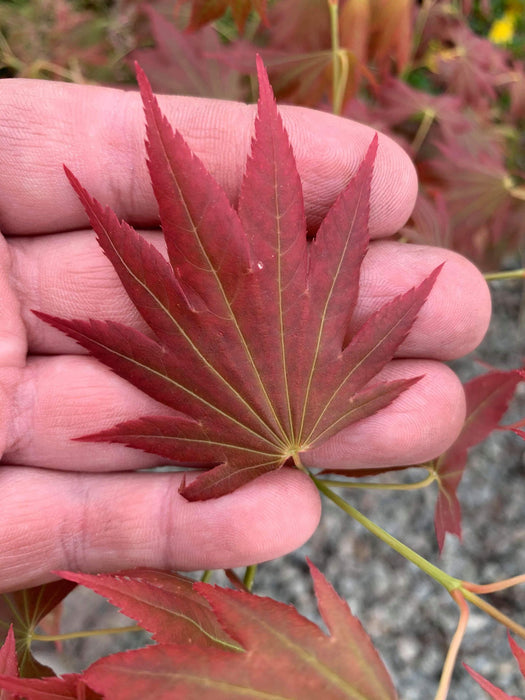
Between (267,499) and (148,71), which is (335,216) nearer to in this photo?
(267,499)

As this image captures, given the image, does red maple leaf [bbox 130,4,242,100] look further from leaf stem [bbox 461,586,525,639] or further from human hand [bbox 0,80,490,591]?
leaf stem [bbox 461,586,525,639]

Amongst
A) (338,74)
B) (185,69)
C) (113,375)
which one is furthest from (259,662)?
(185,69)

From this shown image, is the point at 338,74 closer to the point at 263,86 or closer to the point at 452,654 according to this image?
the point at 263,86

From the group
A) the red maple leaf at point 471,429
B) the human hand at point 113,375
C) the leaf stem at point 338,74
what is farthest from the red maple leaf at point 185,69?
the red maple leaf at point 471,429

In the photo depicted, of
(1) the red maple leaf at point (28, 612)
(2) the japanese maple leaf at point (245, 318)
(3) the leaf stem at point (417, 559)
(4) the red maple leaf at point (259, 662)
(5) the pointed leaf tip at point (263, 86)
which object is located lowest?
(1) the red maple leaf at point (28, 612)

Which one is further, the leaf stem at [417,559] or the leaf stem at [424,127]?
the leaf stem at [424,127]

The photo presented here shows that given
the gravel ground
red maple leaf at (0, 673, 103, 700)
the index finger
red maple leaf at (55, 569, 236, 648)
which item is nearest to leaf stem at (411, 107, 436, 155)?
the index finger

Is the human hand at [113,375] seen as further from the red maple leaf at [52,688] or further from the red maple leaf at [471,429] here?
the red maple leaf at [52,688]

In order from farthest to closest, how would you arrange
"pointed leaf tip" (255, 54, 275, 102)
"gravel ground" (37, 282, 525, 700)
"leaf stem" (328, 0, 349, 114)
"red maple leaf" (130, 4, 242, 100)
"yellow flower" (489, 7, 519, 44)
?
"yellow flower" (489, 7, 519, 44) → "gravel ground" (37, 282, 525, 700) → "red maple leaf" (130, 4, 242, 100) → "leaf stem" (328, 0, 349, 114) → "pointed leaf tip" (255, 54, 275, 102)
